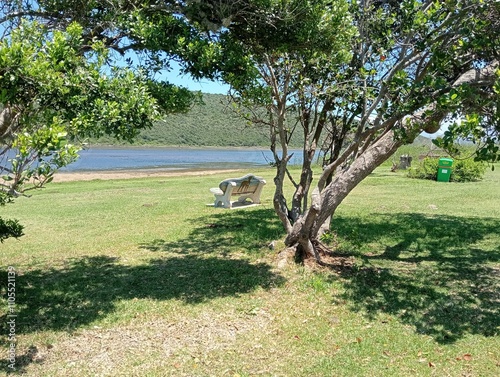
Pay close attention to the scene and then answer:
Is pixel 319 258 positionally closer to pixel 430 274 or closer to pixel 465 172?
pixel 430 274

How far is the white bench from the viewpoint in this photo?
14086 mm

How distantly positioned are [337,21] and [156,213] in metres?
8.80

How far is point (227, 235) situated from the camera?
10.0 metres

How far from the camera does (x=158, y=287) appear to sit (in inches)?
256

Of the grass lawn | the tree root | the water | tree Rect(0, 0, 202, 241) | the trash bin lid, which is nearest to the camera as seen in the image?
tree Rect(0, 0, 202, 241)

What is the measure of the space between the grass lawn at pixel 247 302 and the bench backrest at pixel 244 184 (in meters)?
2.79

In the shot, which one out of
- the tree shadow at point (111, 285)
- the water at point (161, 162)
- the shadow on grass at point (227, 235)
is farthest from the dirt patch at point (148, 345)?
Answer: the water at point (161, 162)

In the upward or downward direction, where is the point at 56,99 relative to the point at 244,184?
upward

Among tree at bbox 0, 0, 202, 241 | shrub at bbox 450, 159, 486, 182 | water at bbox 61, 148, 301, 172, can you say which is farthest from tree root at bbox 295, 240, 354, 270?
shrub at bbox 450, 159, 486, 182

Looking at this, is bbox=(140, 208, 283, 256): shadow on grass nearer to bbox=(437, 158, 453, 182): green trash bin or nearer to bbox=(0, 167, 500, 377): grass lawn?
bbox=(0, 167, 500, 377): grass lawn

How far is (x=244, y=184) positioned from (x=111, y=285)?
8182 mm

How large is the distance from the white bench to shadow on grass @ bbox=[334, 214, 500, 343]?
390cm

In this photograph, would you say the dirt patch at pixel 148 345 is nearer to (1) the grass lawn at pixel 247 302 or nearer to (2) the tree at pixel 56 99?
(1) the grass lawn at pixel 247 302

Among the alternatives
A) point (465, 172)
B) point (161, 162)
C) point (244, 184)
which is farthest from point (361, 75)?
point (161, 162)
